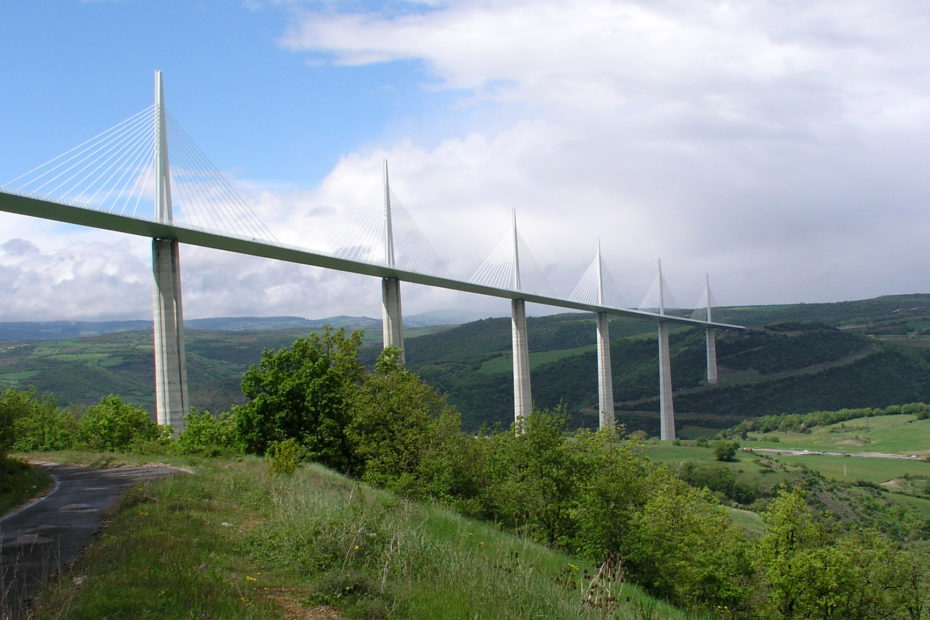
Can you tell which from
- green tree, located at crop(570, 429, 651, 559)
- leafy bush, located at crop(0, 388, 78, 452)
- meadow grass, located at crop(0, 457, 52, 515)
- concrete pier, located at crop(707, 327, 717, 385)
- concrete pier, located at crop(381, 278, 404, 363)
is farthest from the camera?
concrete pier, located at crop(707, 327, 717, 385)

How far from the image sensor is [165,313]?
30.1 meters

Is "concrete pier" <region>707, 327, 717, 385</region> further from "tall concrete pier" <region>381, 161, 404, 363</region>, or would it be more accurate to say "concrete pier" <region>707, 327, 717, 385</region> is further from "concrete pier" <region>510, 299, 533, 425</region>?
"tall concrete pier" <region>381, 161, 404, 363</region>

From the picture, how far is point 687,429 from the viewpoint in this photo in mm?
101688

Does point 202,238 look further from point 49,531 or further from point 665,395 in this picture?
point 665,395

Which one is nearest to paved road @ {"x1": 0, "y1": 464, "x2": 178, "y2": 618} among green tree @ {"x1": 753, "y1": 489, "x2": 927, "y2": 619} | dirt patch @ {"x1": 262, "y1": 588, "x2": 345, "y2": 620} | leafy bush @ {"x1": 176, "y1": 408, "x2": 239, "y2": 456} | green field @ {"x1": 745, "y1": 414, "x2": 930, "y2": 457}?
dirt patch @ {"x1": 262, "y1": 588, "x2": 345, "y2": 620}

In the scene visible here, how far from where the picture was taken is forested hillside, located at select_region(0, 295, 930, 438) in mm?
98750

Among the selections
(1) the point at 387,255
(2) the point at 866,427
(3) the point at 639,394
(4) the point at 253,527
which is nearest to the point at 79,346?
(3) the point at 639,394

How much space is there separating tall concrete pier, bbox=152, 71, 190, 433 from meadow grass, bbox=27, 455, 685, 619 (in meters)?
22.9

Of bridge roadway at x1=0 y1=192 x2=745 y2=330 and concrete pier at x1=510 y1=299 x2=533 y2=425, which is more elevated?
bridge roadway at x1=0 y1=192 x2=745 y2=330

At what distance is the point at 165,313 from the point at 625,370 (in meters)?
95.4

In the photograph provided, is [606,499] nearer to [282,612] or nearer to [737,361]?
[282,612]

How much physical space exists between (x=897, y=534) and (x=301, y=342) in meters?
46.1

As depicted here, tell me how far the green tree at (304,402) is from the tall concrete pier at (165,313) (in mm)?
2921

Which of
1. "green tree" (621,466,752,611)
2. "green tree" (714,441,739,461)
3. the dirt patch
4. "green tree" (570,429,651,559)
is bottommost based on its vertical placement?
"green tree" (714,441,739,461)
